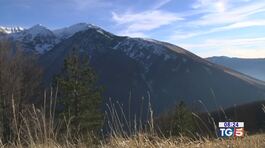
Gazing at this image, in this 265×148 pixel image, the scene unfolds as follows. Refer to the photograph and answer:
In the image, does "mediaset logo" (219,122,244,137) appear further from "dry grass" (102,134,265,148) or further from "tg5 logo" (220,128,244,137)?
"dry grass" (102,134,265,148)

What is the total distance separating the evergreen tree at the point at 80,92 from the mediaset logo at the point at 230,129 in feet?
115

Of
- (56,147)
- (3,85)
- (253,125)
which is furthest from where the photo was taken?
(253,125)

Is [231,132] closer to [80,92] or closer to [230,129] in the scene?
[230,129]

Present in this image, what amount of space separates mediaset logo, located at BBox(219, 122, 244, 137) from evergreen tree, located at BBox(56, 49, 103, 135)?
3502 cm

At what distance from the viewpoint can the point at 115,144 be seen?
5.46 m

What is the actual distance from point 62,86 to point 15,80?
3911mm

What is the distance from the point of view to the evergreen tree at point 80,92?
40.1 m

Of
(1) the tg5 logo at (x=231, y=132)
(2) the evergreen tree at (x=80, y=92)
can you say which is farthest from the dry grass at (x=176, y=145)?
(2) the evergreen tree at (x=80, y=92)

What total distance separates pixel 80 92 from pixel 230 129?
37170 mm

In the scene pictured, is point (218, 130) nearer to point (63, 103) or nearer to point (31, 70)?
point (63, 103)

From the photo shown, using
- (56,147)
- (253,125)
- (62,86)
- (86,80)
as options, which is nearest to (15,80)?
(62,86)

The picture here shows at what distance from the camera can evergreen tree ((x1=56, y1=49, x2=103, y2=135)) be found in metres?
40.1

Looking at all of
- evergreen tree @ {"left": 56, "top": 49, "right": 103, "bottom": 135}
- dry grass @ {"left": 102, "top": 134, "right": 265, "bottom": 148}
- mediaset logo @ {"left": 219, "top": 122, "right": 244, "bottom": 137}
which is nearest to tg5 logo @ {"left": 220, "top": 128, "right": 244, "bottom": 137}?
mediaset logo @ {"left": 219, "top": 122, "right": 244, "bottom": 137}

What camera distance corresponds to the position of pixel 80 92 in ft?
136
